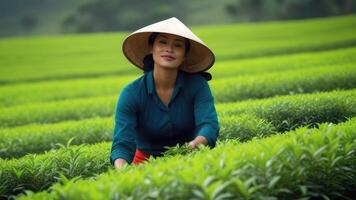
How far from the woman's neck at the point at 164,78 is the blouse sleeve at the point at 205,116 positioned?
0.26 m

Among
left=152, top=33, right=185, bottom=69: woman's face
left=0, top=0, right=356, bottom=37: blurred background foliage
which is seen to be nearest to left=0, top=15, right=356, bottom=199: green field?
left=152, top=33, right=185, bottom=69: woman's face

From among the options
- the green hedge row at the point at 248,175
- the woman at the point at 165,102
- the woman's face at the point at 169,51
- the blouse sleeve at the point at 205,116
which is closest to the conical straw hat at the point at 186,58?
the woman at the point at 165,102

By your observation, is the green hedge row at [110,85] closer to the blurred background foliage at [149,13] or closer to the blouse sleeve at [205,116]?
the blouse sleeve at [205,116]

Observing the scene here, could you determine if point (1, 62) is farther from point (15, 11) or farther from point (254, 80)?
point (15, 11)

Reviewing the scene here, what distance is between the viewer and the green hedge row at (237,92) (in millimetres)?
10438

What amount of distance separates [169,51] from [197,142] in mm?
820

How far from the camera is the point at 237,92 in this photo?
10.9 m

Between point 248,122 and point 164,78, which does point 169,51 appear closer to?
point 164,78

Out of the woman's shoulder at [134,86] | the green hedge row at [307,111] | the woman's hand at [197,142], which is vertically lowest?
the green hedge row at [307,111]

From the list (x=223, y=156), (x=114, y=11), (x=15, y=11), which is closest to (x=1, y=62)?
(x=223, y=156)

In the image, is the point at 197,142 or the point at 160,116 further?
the point at 160,116

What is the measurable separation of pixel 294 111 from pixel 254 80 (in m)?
4.57

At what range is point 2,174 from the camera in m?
3.97

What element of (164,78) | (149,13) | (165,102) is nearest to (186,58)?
(164,78)
